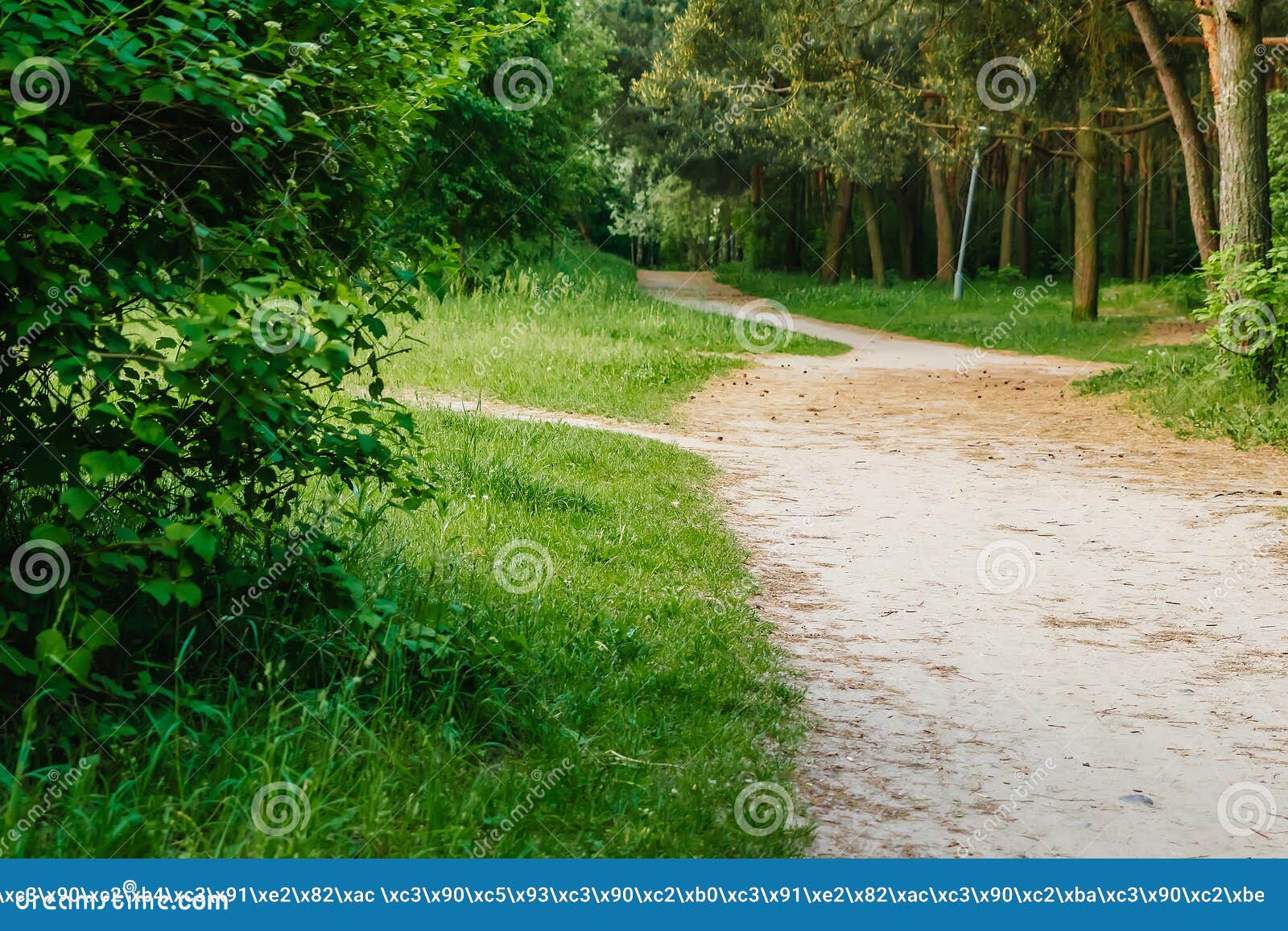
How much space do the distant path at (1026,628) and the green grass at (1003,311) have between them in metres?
12.4

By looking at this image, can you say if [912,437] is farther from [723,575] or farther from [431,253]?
[431,253]

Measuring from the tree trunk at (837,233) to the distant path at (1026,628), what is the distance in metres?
34.3

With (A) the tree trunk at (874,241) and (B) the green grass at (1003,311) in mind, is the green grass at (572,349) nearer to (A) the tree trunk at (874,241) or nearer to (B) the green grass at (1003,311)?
(B) the green grass at (1003,311)

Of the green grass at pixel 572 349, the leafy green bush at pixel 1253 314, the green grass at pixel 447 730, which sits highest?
the leafy green bush at pixel 1253 314

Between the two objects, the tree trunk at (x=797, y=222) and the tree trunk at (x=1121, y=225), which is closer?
the tree trunk at (x=1121, y=225)

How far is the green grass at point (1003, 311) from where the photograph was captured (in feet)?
88.7

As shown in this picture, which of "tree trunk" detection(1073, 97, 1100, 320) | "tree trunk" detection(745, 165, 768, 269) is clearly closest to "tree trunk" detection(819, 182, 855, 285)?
"tree trunk" detection(745, 165, 768, 269)

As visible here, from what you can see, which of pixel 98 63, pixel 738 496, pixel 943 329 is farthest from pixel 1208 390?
pixel 943 329

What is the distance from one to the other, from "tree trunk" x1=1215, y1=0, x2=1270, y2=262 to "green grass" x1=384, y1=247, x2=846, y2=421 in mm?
7279

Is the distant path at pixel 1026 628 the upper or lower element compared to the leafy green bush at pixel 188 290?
lower

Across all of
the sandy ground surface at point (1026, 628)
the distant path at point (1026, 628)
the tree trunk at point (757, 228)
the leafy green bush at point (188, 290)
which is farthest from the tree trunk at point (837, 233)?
the leafy green bush at point (188, 290)

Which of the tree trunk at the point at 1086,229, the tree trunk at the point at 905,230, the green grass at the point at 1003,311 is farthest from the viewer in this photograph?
the tree trunk at the point at 905,230

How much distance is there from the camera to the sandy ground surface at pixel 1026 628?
4590mm

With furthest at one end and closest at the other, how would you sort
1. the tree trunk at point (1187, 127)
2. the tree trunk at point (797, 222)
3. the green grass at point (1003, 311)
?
the tree trunk at point (797, 222) < the green grass at point (1003, 311) < the tree trunk at point (1187, 127)
